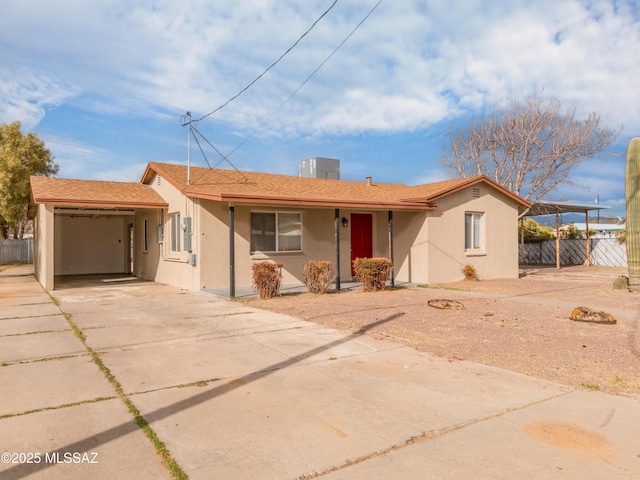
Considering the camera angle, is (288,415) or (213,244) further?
(213,244)

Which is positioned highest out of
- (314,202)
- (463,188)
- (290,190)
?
(463,188)

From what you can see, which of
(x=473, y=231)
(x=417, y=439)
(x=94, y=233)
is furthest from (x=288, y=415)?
(x=94, y=233)

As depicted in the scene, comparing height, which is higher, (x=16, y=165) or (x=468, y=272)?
(x=16, y=165)

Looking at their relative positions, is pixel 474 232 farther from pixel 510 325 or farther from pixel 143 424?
pixel 143 424

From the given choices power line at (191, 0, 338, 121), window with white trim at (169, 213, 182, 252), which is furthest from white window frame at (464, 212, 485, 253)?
window with white trim at (169, 213, 182, 252)

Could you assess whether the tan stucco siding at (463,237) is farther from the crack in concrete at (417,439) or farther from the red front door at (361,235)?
the crack in concrete at (417,439)

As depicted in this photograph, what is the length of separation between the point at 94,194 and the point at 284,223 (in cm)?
586

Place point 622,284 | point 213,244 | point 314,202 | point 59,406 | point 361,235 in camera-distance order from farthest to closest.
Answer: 1. point 361,235
2. point 622,284
3. point 213,244
4. point 314,202
5. point 59,406

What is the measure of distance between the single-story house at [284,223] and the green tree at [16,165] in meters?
9.80

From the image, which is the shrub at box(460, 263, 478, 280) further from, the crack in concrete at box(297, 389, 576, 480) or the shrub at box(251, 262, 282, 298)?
the crack in concrete at box(297, 389, 576, 480)

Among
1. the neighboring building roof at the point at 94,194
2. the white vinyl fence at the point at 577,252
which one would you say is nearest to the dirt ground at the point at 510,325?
the neighboring building roof at the point at 94,194

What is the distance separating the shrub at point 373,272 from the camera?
12.2 metres

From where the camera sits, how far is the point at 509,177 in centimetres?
2542

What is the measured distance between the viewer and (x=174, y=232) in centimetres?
1419
